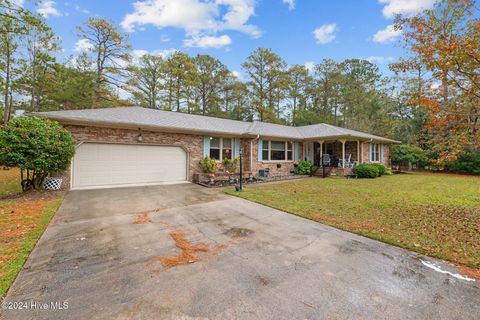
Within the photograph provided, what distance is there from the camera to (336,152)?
1614 cm

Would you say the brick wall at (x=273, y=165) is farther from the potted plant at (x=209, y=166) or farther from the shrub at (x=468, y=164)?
the shrub at (x=468, y=164)

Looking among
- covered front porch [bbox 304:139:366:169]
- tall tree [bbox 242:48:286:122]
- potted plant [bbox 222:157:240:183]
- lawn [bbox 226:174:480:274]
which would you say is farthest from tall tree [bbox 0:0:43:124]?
tall tree [bbox 242:48:286:122]

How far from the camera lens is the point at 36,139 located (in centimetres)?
694

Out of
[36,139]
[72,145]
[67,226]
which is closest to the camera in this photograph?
[67,226]

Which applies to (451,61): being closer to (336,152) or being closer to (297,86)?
(336,152)

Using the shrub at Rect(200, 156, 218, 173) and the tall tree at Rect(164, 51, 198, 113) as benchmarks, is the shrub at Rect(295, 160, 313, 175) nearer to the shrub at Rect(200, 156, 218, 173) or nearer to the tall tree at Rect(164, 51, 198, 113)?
the shrub at Rect(200, 156, 218, 173)

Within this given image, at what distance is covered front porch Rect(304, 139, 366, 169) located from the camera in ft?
49.2

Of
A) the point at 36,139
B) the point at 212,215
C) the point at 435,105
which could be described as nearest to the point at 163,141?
the point at 36,139

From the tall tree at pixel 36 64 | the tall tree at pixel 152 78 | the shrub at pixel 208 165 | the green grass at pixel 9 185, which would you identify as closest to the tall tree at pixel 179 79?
the tall tree at pixel 152 78

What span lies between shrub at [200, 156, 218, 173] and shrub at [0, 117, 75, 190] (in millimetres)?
5589

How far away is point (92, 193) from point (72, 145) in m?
1.94

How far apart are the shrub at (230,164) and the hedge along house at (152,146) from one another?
49 centimetres

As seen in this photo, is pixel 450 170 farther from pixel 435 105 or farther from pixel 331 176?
pixel 435 105

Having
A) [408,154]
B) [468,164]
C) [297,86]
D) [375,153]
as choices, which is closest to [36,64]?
[297,86]
